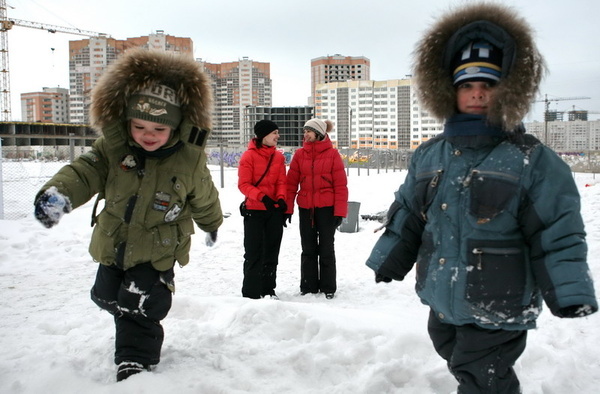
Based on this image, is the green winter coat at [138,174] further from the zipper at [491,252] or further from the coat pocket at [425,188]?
the zipper at [491,252]

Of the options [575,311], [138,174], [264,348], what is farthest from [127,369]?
[575,311]

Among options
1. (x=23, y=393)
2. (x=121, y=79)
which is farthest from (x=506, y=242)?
(x=23, y=393)

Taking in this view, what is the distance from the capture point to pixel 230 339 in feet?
10.7

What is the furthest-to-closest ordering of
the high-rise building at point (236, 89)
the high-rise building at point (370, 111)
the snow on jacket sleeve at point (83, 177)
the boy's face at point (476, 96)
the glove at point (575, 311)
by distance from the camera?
the high-rise building at point (370, 111) → the high-rise building at point (236, 89) → the snow on jacket sleeve at point (83, 177) → the boy's face at point (476, 96) → the glove at point (575, 311)

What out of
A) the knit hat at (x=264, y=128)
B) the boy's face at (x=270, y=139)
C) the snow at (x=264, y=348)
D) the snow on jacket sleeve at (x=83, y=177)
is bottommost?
the snow at (x=264, y=348)

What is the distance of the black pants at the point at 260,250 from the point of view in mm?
4996

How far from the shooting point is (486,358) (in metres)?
2.02

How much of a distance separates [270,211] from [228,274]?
5.24ft

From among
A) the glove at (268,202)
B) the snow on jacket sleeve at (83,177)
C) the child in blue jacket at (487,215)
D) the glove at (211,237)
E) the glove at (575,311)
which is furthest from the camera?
the glove at (268,202)

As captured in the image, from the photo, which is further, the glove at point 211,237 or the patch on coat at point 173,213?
the glove at point 211,237

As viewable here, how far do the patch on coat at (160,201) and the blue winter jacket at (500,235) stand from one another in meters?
1.41

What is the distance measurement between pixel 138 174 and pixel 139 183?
0.19ft

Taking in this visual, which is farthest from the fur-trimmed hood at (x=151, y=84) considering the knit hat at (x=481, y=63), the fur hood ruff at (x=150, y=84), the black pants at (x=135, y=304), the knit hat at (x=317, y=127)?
the knit hat at (x=317, y=127)

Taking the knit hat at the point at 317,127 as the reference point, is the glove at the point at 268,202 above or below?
below
